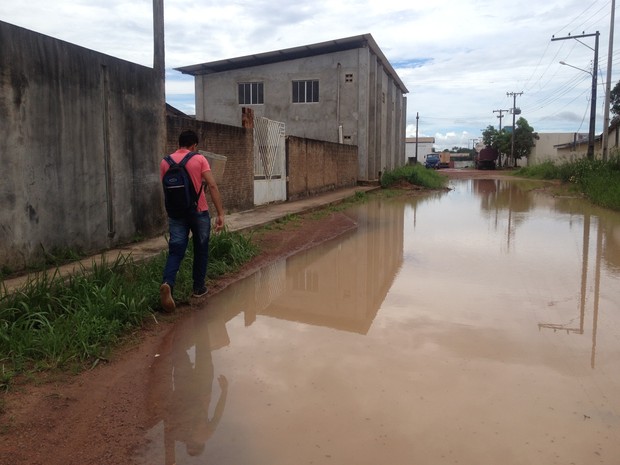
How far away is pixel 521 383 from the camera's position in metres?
3.61

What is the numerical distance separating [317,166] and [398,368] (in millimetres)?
16208

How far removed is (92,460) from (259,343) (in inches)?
74.7

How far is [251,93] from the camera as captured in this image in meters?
27.8

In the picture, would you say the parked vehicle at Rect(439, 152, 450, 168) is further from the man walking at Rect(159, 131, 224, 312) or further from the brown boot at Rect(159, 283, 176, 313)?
the brown boot at Rect(159, 283, 176, 313)

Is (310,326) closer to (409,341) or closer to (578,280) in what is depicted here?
(409,341)

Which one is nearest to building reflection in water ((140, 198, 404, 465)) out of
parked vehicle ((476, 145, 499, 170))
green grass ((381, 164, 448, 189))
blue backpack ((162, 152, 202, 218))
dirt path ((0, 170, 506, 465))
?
dirt path ((0, 170, 506, 465))

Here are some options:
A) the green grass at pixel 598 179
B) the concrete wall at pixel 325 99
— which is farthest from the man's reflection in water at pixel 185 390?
the concrete wall at pixel 325 99

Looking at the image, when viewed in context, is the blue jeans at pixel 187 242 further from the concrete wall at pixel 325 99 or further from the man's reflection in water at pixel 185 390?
the concrete wall at pixel 325 99

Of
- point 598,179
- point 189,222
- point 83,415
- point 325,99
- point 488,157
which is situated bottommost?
point 83,415

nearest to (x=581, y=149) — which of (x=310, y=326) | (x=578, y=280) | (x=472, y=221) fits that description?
(x=472, y=221)

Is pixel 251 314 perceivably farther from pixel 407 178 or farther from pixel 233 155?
pixel 407 178

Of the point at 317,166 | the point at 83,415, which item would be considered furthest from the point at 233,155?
the point at 83,415

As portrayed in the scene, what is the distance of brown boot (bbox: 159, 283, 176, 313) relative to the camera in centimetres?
500

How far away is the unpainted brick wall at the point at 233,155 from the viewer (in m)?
11.0
